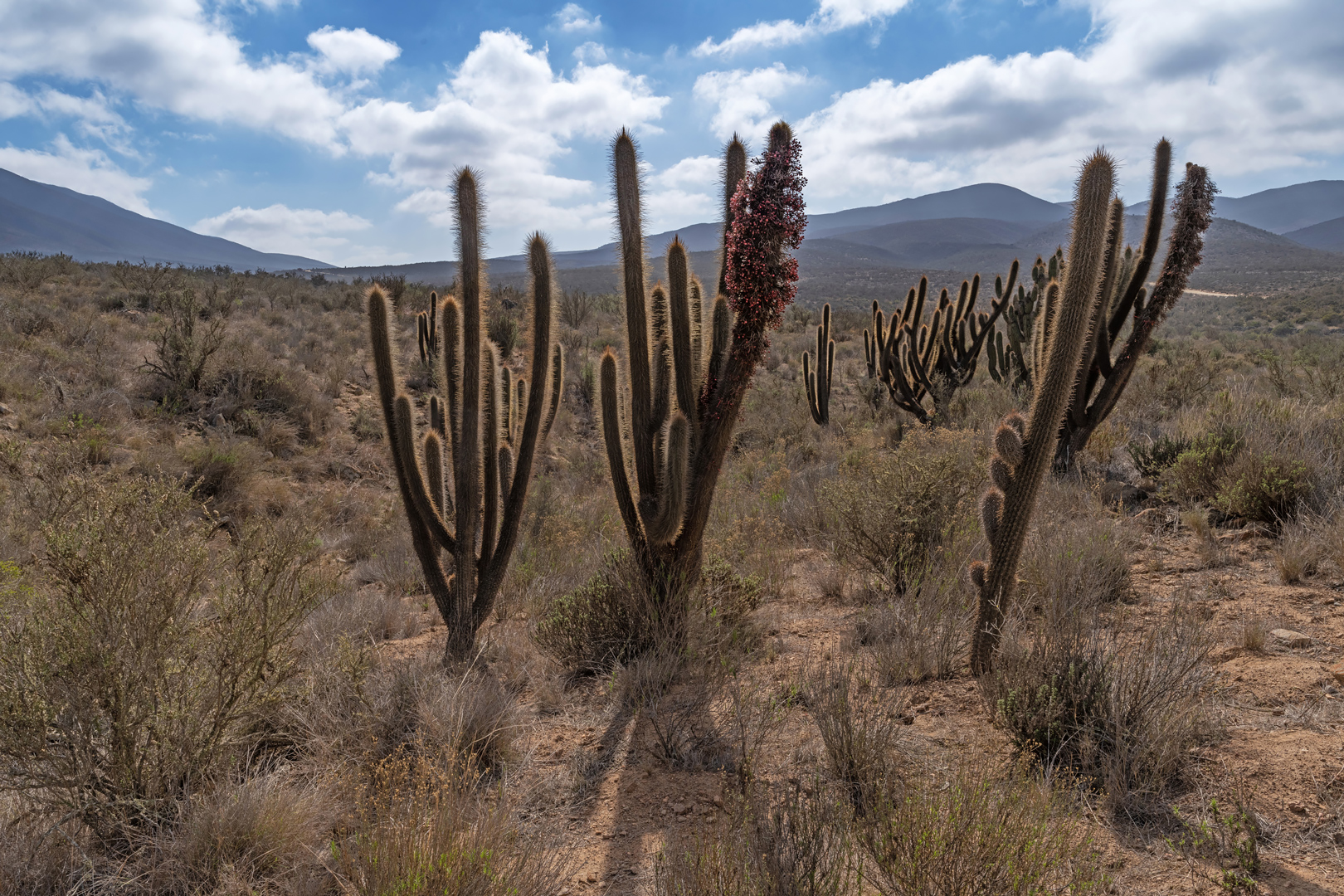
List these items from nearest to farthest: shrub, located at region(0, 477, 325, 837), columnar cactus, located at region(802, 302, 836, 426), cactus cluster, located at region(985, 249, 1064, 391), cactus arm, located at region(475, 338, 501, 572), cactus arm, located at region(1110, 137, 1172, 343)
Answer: shrub, located at region(0, 477, 325, 837)
cactus arm, located at region(475, 338, 501, 572)
cactus arm, located at region(1110, 137, 1172, 343)
cactus cluster, located at region(985, 249, 1064, 391)
columnar cactus, located at region(802, 302, 836, 426)

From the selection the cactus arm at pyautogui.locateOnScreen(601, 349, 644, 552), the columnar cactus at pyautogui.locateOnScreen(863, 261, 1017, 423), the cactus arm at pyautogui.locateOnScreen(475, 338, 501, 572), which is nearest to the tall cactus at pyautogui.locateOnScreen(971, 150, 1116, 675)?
the cactus arm at pyautogui.locateOnScreen(601, 349, 644, 552)

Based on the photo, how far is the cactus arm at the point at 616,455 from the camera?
458cm

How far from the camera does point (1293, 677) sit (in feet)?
12.2

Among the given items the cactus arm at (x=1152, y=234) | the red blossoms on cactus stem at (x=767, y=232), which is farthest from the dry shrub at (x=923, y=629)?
the cactus arm at (x=1152, y=234)

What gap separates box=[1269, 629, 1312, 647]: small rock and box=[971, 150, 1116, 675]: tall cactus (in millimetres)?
1748

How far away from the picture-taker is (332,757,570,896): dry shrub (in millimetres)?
2182

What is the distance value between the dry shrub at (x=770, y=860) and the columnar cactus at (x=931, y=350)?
432 inches

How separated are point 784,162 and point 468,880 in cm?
402

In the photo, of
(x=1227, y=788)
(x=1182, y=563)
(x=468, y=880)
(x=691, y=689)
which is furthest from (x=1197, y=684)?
(x=468, y=880)

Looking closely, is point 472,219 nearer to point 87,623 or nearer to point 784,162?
point 784,162

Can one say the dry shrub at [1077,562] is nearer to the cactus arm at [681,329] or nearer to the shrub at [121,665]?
the cactus arm at [681,329]

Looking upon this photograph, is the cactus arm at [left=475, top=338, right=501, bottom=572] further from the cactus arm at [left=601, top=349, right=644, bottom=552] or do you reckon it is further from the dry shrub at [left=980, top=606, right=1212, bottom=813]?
the dry shrub at [left=980, top=606, right=1212, bottom=813]

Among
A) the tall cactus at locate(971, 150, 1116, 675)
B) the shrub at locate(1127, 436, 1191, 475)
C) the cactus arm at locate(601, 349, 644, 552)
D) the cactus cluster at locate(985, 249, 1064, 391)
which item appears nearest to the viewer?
the tall cactus at locate(971, 150, 1116, 675)

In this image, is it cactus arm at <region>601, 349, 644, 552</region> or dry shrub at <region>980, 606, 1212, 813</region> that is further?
cactus arm at <region>601, 349, 644, 552</region>
